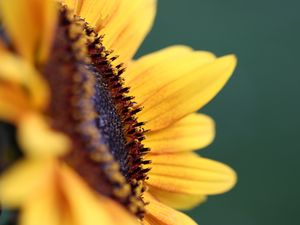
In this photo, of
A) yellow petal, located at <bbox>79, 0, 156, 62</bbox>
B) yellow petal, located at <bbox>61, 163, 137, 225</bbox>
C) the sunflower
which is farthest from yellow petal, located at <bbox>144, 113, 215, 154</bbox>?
yellow petal, located at <bbox>61, 163, 137, 225</bbox>

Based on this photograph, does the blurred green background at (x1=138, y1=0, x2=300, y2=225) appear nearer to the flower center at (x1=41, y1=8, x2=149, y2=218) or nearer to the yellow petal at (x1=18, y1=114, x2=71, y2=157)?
the flower center at (x1=41, y1=8, x2=149, y2=218)

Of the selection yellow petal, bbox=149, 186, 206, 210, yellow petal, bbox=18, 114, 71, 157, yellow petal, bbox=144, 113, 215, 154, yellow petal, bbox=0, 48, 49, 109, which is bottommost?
Result: yellow petal, bbox=18, 114, 71, 157

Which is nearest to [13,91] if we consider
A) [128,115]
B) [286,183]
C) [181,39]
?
[128,115]

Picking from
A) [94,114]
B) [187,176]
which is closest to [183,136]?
[187,176]

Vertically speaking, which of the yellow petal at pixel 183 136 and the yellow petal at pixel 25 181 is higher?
the yellow petal at pixel 183 136

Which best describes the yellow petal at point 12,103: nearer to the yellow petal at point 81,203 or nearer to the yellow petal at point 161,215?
the yellow petal at point 81,203

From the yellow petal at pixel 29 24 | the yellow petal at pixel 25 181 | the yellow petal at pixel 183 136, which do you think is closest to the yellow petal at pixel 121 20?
the yellow petal at pixel 183 136
